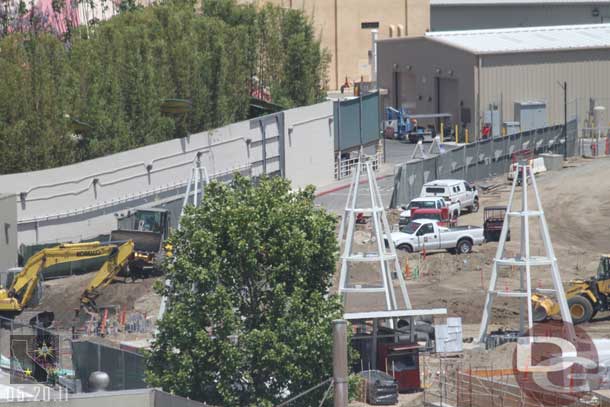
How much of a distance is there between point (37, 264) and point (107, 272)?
2.43 metres

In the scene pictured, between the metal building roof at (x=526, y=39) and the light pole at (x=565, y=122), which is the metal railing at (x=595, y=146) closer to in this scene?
the light pole at (x=565, y=122)

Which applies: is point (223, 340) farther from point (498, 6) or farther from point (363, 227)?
point (498, 6)

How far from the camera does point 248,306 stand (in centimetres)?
3328

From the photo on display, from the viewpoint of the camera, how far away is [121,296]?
166 ft

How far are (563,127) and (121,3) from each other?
100 ft

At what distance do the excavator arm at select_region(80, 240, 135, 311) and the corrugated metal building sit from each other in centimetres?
3811

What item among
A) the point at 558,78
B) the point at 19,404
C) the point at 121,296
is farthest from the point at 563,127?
the point at 19,404

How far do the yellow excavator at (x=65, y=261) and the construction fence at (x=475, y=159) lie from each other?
2034 cm

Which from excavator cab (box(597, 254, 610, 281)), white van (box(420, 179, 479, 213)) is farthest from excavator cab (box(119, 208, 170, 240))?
excavator cab (box(597, 254, 610, 281))

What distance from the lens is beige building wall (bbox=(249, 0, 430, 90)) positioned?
4277 inches

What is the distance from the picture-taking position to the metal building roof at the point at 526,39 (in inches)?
3403

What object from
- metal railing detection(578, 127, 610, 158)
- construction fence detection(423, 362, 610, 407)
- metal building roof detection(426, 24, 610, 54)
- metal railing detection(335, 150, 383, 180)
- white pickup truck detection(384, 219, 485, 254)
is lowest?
construction fence detection(423, 362, 610, 407)

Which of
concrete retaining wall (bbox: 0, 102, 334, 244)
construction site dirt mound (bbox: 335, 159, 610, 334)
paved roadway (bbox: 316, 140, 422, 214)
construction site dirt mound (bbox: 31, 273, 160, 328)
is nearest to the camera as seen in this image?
construction site dirt mound (bbox: 31, 273, 160, 328)

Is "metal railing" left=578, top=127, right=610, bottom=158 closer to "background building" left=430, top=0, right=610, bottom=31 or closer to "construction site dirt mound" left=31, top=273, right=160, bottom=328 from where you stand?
"background building" left=430, top=0, right=610, bottom=31
